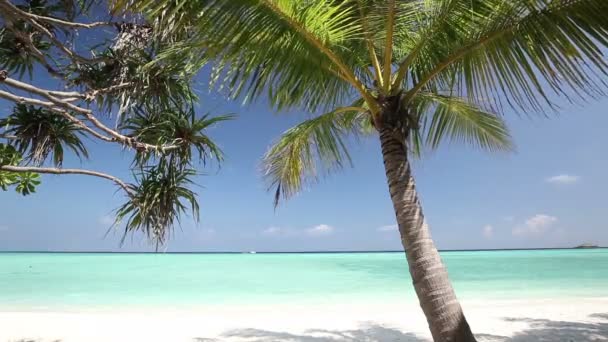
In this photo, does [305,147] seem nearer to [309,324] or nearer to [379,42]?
[379,42]

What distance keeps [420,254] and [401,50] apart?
1.73 m

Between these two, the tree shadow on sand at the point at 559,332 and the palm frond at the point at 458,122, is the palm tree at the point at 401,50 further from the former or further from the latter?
the tree shadow on sand at the point at 559,332

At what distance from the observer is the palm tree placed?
221 centimetres

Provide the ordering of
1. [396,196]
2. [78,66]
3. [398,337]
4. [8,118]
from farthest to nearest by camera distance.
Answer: [398,337] < [78,66] < [8,118] < [396,196]

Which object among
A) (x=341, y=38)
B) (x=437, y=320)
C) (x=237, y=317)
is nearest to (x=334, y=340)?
(x=237, y=317)

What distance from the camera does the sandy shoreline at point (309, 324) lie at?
6.07 metres

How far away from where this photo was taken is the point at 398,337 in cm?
600

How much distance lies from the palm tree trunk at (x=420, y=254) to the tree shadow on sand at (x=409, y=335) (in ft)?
11.4

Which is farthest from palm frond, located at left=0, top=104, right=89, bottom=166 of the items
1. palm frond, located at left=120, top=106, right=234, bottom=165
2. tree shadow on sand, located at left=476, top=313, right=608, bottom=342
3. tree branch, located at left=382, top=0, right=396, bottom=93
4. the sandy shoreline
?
tree shadow on sand, located at left=476, top=313, right=608, bottom=342

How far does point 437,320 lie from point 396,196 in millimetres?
859

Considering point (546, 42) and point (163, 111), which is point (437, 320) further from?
point (163, 111)

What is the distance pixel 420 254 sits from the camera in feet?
8.98

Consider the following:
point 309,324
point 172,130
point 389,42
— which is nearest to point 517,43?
point 389,42

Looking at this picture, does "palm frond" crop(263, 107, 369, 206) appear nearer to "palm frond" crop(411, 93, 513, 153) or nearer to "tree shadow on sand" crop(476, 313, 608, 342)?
"palm frond" crop(411, 93, 513, 153)
